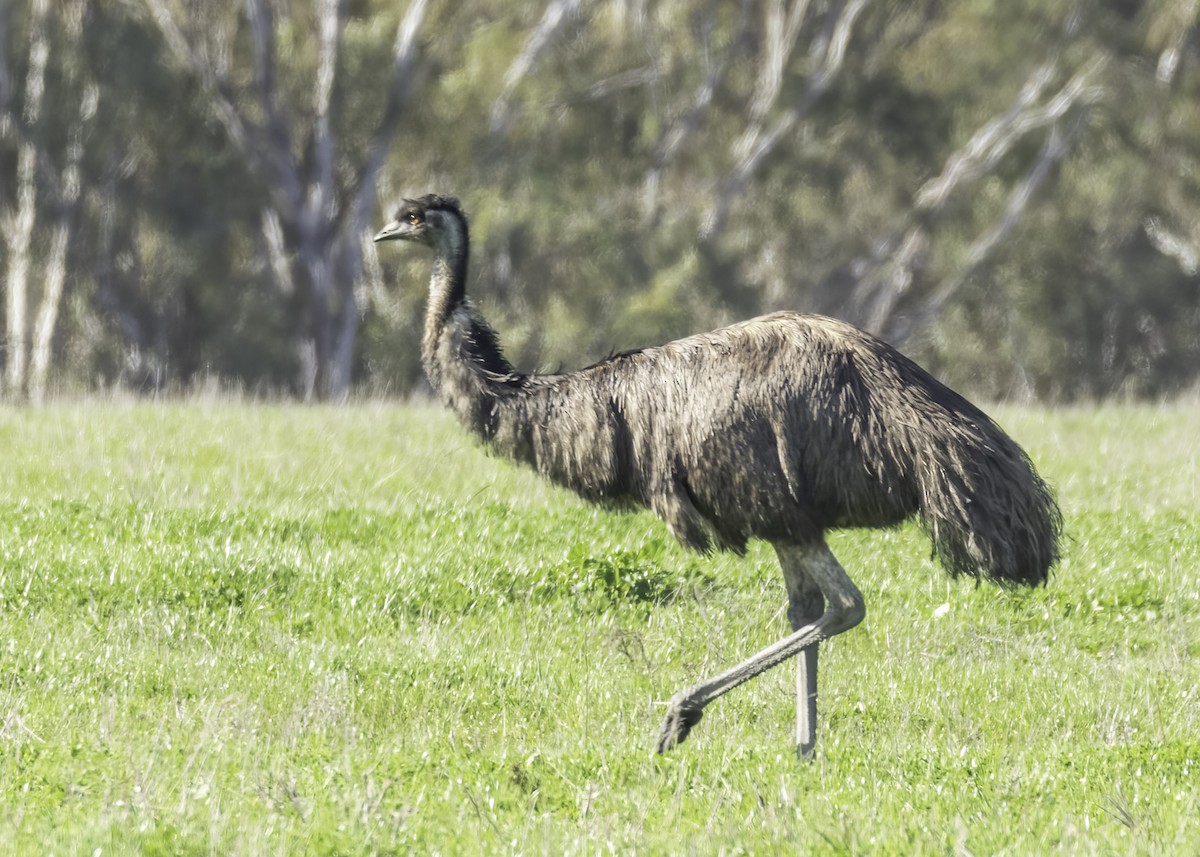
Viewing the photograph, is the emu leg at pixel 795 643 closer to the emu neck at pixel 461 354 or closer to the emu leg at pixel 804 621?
the emu leg at pixel 804 621

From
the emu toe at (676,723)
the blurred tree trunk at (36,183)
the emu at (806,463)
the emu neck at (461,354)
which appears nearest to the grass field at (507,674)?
the emu toe at (676,723)

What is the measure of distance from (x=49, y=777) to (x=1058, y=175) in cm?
2597

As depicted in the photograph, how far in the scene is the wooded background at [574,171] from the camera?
2614 centimetres

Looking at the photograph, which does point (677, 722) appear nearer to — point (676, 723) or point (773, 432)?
point (676, 723)

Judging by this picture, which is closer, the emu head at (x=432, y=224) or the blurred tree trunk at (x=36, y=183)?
the emu head at (x=432, y=224)

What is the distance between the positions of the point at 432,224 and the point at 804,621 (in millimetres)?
2379

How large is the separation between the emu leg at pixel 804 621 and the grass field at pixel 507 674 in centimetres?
18

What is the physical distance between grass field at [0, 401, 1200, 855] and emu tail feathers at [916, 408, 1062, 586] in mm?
664

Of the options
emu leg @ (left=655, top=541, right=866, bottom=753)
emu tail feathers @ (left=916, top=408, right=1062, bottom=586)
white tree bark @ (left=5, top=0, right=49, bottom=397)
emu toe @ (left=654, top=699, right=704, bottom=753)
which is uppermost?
white tree bark @ (left=5, top=0, right=49, bottom=397)

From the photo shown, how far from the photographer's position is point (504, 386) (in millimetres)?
6828

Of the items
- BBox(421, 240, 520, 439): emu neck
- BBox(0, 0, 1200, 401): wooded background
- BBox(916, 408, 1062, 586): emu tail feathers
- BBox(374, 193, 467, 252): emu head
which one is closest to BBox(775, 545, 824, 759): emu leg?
BBox(916, 408, 1062, 586): emu tail feathers

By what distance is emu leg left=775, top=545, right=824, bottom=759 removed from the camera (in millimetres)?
5938

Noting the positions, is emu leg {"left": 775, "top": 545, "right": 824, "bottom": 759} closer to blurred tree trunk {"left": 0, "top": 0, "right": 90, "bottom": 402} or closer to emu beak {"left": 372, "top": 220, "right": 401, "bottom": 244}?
emu beak {"left": 372, "top": 220, "right": 401, "bottom": 244}

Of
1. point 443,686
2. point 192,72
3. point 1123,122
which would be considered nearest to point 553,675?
point 443,686
